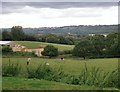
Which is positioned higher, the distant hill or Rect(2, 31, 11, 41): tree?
the distant hill

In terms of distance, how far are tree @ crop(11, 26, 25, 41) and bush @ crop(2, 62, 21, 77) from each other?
129 centimetres

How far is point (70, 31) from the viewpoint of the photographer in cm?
1134

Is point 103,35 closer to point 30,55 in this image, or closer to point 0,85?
point 30,55

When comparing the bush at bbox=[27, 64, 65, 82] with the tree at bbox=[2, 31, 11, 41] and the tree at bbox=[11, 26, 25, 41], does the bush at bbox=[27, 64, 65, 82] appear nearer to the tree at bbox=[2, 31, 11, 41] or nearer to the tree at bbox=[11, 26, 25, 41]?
the tree at bbox=[2, 31, 11, 41]

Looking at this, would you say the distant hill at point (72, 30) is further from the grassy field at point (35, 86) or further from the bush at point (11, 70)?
the grassy field at point (35, 86)

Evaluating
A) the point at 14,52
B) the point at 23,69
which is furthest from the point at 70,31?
the point at 23,69

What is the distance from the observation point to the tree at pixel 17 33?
8.82 metres

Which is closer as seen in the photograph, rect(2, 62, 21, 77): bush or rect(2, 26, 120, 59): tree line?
rect(2, 62, 21, 77): bush

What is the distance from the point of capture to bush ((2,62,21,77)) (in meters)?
7.66

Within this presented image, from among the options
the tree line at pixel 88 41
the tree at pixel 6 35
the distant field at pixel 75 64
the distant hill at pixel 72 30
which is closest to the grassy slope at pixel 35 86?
the distant field at pixel 75 64

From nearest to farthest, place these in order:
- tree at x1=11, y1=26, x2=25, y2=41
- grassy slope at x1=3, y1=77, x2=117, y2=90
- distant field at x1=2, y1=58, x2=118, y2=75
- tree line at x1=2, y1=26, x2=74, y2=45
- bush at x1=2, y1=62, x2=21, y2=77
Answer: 1. grassy slope at x1=3, y1=77, x2=117, y2=90
2. bush at x1=2, y1=62, x2=21, y2=77
3. distant field at x1=2, y1=58, x2=118, y2=75
4. tree line at x1=2, y1=26, x2=74, y2=45
5. tree at x1=11, y1=26, x2=25, y2=41

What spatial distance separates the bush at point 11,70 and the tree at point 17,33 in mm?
1290

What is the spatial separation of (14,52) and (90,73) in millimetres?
3405

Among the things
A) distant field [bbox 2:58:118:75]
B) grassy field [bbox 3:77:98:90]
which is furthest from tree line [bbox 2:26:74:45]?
grassy field [bbox 3:77:98:90]
